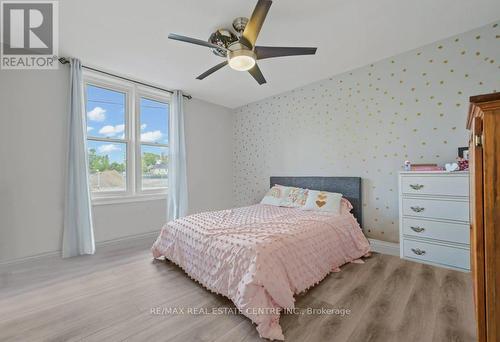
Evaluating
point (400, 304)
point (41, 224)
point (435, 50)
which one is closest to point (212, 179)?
point (41, 224)

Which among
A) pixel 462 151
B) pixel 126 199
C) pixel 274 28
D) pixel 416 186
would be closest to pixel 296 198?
pixel 416 186

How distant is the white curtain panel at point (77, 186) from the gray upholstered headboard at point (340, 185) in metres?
2.90

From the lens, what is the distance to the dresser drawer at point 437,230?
2.09 meters

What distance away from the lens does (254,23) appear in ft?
5.49

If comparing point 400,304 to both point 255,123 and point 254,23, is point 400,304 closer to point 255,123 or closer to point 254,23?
point 254,23

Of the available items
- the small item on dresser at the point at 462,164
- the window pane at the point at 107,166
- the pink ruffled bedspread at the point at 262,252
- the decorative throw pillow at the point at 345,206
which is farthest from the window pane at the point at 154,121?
the small item on dresser at the point at 462,164

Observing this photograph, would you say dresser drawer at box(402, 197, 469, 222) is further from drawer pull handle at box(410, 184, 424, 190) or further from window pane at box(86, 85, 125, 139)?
window pane at box(86, 85, 125, 139)

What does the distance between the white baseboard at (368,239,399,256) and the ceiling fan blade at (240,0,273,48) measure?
2704 mm

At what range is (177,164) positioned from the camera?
3736 mm

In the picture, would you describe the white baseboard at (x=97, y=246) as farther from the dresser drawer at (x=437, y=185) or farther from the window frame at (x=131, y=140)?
the dresser drawer at (x=437, y=185)

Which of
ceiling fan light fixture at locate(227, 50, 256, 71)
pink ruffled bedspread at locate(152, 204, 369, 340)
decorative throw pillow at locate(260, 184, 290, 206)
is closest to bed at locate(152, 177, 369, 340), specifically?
pink ruffled bedspread at locate(152, 204, 369, 340)

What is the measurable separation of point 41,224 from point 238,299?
2.58m

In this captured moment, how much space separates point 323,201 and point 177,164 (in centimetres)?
236

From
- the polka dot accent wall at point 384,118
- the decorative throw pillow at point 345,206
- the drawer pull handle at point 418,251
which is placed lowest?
the drawer pull handle at point 418,251
